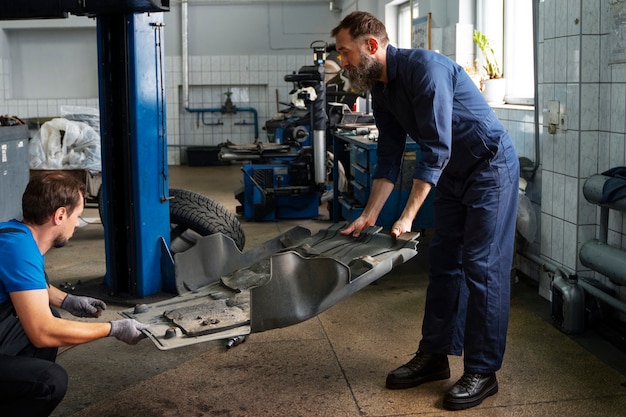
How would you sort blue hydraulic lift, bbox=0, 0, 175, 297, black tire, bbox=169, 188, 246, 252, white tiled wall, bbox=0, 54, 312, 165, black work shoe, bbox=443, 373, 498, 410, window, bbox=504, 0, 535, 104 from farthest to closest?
white tiled wall, bbox=0, 54, 312, 165 → window, bbox=504, 0, 535, 104 → black tire, bbox=169, 188, 246, 252 → blue hydraulic lift, bbox=0, 0, 175, 297 → black work shoe, bbox=443, 373, 498, 410

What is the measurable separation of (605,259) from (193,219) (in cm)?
251

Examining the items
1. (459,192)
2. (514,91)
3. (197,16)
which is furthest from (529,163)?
(197,16)

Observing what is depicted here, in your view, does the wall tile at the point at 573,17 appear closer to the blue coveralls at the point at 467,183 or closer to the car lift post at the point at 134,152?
the blue coveralls at the point at 467,183

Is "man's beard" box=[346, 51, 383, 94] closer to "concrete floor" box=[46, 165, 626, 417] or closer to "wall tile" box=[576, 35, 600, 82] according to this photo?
"concrete floor" box=[46, 165, 626, 417]

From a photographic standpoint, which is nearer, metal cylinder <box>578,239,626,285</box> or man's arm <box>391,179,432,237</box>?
man's arm <box>391,179,432,237</box>

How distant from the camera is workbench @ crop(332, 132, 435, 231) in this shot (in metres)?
4.79

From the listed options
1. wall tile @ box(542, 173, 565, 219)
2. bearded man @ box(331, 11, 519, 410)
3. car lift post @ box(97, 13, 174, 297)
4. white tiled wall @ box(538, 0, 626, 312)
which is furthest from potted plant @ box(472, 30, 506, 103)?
bearded man @ box(331, 11, 519, 410)

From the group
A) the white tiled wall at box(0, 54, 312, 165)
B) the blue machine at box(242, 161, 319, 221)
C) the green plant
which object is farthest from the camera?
the white tiled wall at box(0, 54, 312, 165)

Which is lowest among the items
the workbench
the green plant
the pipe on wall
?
the pipe on wall

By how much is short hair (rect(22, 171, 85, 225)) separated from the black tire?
2334mm

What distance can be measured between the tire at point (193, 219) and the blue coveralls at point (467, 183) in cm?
196

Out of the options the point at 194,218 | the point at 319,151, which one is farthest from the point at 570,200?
the point at 319,151

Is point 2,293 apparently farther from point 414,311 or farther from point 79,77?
point 79,77

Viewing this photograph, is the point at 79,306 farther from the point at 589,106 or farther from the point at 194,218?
the point at 589,106
